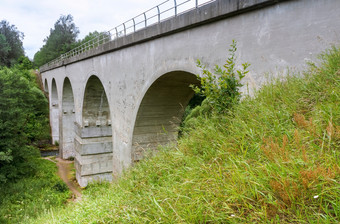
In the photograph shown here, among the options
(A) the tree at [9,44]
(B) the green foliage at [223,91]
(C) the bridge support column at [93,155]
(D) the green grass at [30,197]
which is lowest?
(D) the green grass at [30,197]

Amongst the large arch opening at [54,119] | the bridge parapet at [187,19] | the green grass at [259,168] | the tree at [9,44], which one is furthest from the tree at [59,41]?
the green grass at [259,168]

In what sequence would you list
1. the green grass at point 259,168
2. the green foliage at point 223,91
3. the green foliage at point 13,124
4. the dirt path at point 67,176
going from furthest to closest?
the dirt path at point 67,176 → the green foliage at point 13,124 → the green foliage at point 223,91 → the green grass at point 259,168

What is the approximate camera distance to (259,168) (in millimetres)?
2367

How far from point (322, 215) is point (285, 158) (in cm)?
67

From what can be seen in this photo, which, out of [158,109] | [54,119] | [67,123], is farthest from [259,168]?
[54,119]

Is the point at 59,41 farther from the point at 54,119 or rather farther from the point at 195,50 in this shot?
the point at 195,50

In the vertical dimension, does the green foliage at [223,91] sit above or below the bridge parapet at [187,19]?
below

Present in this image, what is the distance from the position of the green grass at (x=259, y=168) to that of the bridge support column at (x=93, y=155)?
9.42 m

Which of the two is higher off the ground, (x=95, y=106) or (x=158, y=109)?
(x=95, y=106)

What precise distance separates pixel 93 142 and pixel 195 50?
9.19 metres

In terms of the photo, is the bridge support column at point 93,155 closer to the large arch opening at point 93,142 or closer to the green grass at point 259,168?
the large arch opening at point 93,142

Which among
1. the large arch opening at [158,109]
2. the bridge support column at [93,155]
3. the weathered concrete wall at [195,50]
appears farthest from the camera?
the bridge support column at [93,155]

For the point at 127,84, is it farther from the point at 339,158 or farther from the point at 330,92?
the point at 339,158

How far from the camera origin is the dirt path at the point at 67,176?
13409 millimetres
